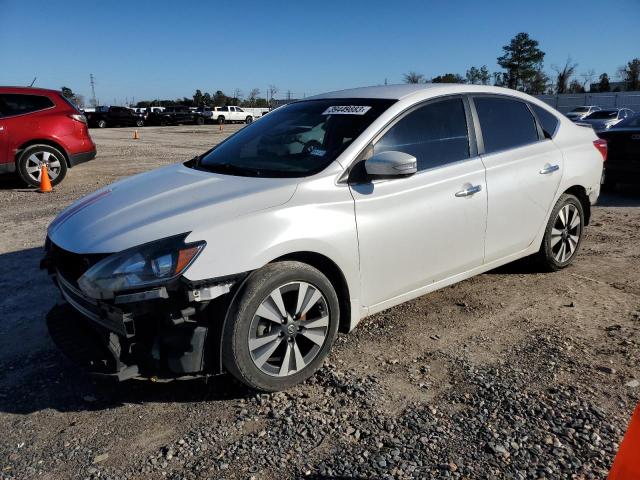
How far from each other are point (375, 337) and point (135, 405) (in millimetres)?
1651

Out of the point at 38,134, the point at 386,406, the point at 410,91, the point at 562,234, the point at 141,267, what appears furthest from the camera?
the point at 38,134

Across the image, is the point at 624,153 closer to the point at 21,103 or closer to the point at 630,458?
the point at 630,458

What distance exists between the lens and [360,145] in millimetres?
3459

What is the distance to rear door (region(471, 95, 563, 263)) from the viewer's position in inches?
164

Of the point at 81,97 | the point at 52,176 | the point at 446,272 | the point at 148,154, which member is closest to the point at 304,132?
the point at 446,272

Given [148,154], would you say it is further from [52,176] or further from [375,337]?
[375,337]

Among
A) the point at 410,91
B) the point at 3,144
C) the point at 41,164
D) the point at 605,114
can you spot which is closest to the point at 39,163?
the point at 41,164

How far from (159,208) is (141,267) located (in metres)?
0.51

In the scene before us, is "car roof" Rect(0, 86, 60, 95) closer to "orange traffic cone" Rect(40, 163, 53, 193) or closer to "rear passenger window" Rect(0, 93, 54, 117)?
"rear passenger window" Rect(0, 93, 54, 117)

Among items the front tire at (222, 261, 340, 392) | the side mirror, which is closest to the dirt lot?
the front tire at (222, 261, 340, 392)

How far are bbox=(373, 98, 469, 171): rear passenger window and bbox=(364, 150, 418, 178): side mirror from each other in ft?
0.76

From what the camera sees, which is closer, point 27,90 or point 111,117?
point 27,90

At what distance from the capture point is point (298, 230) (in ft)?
10.00

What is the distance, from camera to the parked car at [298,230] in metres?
2.78
